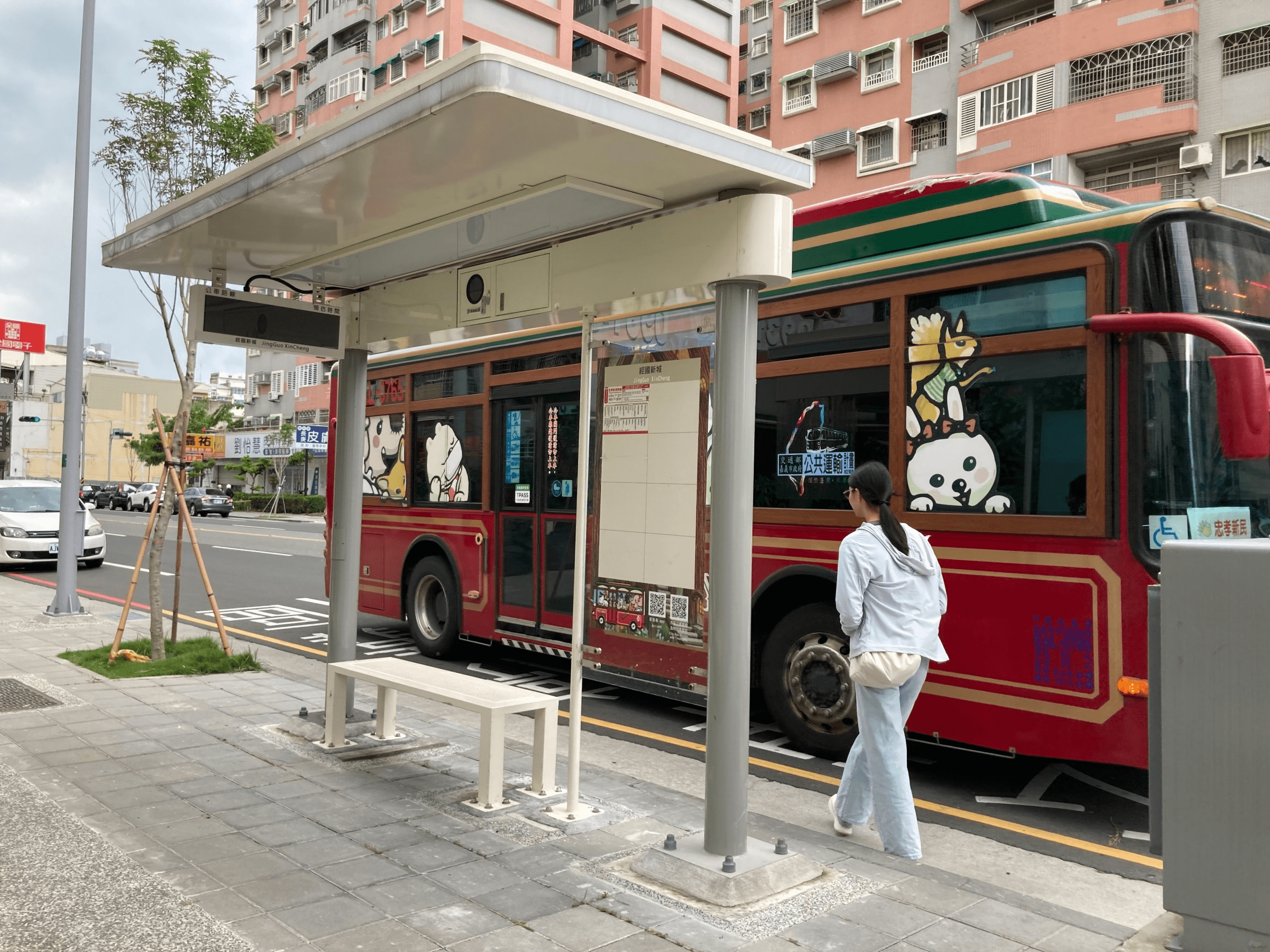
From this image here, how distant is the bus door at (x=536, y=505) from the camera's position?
8.16 metres

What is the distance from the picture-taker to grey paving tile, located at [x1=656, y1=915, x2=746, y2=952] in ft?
11.5

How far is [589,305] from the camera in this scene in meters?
4.75

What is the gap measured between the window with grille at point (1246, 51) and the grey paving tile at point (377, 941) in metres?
24.9

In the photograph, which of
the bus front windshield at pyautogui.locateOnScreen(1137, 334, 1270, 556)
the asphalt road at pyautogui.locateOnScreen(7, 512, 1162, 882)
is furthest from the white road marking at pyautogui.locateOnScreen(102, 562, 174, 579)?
the bus front windshield at pyautogui.locateOnScreen(1137, 334, 1270, 556)

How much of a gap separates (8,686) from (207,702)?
5.47 feet

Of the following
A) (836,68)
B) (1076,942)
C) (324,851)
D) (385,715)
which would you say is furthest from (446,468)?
(836,68)

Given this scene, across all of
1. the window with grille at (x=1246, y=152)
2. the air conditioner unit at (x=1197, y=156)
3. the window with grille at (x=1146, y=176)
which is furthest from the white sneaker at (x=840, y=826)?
the window with grille at (x=1246, y=152)

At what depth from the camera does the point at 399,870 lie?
4152mm

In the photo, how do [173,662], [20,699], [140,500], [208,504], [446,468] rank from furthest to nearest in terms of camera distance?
[140,500], [208,504], [446,468], [173,662], [20,699]

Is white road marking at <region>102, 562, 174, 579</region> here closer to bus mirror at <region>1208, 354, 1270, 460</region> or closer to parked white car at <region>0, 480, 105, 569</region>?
parked white car at <region>0, 480, 105, 569</region>

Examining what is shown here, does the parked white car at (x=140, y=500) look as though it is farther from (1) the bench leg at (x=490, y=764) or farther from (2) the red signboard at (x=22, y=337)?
(1) the bench leg at (x=490, y=764)

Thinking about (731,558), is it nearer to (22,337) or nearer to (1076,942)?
(1076,942)

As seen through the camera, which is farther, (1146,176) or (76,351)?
(1146,176)

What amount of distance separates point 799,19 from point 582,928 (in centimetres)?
3482
